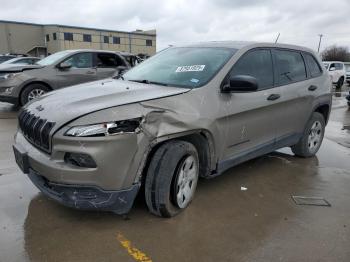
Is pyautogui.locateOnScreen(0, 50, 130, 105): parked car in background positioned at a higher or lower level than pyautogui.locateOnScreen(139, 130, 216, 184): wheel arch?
higher

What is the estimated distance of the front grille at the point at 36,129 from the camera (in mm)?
3145

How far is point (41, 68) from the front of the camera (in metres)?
9.26

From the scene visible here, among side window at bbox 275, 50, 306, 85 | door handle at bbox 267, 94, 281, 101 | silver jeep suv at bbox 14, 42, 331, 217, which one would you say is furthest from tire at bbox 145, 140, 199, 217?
side window at bbox 275, 50, 306, 85

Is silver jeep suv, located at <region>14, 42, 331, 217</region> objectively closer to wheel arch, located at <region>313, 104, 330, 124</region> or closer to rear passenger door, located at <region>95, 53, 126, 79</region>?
wheel arch, located at <region>313, 104, 330, 124</region>

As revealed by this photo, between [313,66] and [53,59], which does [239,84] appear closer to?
[313,66]

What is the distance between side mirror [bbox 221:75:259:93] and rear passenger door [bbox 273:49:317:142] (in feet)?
3.61

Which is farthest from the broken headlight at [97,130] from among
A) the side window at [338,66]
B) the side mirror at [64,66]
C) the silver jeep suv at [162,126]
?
the side window at [338,66]

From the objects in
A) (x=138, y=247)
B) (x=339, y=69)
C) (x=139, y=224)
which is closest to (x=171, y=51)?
(x=139, y=224)

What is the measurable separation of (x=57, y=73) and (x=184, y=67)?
6106 millimetres

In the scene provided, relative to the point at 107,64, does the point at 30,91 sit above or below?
below

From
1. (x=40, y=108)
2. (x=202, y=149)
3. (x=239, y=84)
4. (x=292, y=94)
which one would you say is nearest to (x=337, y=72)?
(x=292, y=94)

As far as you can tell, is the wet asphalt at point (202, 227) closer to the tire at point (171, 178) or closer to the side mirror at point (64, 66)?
the tire at point (171, 178)

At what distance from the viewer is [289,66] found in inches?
206

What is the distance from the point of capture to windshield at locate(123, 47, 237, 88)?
4.01 metres
